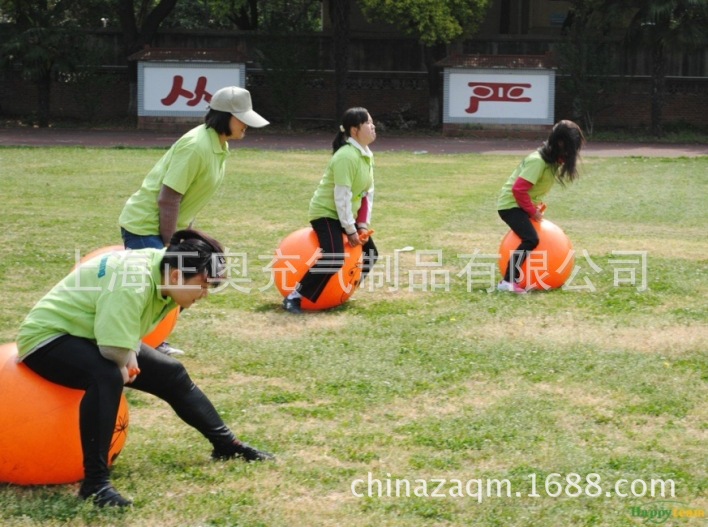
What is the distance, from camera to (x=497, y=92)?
3203cm

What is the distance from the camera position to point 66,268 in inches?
473

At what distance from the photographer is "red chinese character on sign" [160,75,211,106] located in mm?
32406

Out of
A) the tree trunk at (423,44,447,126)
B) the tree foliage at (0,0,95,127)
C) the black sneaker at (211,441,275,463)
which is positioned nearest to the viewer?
the black sneaker at (211,441,275,463)

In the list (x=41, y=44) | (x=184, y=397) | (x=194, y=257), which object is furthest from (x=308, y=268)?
(x=41, y=44)

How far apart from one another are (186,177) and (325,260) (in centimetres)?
256

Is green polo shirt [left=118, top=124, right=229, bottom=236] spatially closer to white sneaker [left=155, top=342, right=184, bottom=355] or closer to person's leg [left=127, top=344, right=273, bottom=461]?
white sneaker [left=155, top=342, right=184, bottom=355]

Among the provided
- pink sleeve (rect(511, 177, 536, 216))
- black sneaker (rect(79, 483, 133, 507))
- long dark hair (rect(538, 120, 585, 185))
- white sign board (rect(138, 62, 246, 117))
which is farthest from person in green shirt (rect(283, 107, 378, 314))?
white sign board (rect(138, 62, 246, 117))

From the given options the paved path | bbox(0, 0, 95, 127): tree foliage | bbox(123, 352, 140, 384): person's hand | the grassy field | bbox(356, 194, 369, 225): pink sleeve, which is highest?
bbox(0, 0, 95, 127): tree foliage

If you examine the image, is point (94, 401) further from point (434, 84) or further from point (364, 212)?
point (434, 84)

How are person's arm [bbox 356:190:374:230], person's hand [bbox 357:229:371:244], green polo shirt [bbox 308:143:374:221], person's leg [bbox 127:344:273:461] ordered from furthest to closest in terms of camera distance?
person's arm [bbox 356:190:374:230], person's hand [bbox 357:229:371:244], green polo shirt [bbox 308:143:374:221], person's leg [bbox 127:344:273:461]

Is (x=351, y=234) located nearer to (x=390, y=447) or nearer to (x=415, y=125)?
(x=390, y=447)

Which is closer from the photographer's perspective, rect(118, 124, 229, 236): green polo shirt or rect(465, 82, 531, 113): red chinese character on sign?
rect(118, 124, 229, 236): green polo shirt

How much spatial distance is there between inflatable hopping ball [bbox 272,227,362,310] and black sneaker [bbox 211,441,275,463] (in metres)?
3.90

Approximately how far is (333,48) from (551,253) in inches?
993
